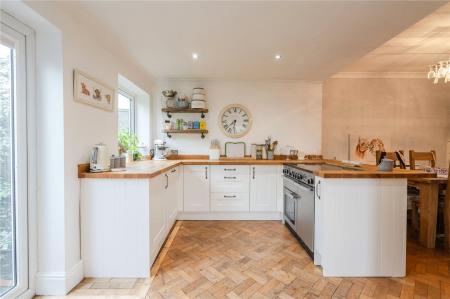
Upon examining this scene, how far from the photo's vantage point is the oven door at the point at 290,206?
8.54ft

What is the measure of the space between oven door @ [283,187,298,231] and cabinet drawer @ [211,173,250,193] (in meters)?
0.56

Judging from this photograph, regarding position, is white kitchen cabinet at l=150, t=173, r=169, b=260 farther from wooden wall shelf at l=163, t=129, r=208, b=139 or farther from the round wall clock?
the round wall clock

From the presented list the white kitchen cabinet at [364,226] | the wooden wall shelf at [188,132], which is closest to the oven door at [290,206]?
the white kitchen cabinet at [364,226]

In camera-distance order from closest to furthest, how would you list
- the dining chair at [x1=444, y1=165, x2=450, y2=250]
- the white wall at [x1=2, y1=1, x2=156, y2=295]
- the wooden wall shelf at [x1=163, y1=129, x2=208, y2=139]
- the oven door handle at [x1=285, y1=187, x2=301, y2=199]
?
the white wall at [x1=2, y1=1, x2=156, y2=295] < the dining chair at [x1=444, y1=165, x2=450, y2=250] < the oven door handle at [x1=285, y1=187, x2=301, y2=199] < the wooden wall shelf at [x1=163, y1=129, x2=208, y2=139]

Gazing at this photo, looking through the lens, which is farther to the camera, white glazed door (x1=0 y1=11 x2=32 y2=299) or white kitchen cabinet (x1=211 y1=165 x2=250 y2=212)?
white kitchen cabinet (x1=211 y1=165 x2=250 y2=212)

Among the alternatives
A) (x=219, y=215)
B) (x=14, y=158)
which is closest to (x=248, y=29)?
(x=14, y=158)

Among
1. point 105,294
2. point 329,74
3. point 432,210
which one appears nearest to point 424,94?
point 329,74

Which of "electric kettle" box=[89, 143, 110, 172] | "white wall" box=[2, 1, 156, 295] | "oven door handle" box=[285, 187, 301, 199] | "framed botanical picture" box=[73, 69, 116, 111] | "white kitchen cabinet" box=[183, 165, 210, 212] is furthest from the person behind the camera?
"white kitchen cabinet" box=[183, 165, 210, 212]

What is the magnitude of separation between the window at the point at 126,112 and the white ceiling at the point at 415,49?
3.53m

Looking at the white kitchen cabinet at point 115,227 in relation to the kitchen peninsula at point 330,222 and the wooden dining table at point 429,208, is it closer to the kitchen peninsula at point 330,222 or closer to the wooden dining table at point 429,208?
the kitchen peninsula at point 330,222

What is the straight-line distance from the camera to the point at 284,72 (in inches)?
128

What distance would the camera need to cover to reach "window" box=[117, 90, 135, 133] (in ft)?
10.8

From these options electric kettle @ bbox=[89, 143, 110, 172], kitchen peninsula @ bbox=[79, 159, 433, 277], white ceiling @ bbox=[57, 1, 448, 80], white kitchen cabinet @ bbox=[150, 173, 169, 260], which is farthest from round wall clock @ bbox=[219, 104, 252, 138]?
electric kettle @ bbox=[89, 143, 110, 172]

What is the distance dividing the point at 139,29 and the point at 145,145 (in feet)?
6.04
